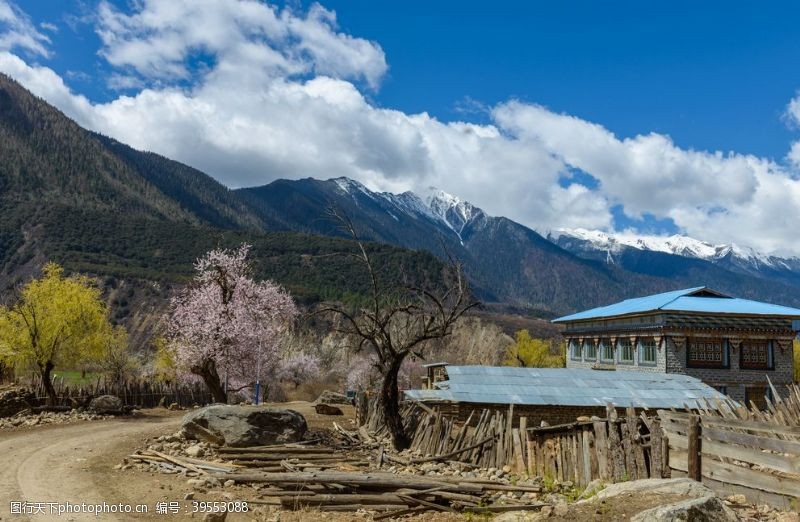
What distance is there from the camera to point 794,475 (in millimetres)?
10047

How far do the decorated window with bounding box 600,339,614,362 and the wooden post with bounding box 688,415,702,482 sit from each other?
33494 millimetres

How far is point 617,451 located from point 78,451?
13987 millimetres

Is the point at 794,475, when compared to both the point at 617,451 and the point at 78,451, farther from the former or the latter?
the point at 78,451

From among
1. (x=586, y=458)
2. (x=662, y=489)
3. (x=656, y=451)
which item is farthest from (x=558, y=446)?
(x=662, y=489)

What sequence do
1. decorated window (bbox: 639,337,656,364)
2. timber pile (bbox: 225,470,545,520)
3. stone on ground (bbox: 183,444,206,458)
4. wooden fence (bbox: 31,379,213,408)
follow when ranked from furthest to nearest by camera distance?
decorated window (bbox: 639,337,656,364), wooden fence (bbox: 31,379,213,408), stone on ground (bbox: 183,444,206,458), timber pile (bbox: 225,470,545,520)

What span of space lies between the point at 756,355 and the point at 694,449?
30.1 m

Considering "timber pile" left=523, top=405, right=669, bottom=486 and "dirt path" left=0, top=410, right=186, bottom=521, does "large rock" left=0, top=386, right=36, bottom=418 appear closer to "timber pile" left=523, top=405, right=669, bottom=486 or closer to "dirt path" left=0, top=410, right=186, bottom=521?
"dirt path" left=0, top=410, right=186, bottom=521

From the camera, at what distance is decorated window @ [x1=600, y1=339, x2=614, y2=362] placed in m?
44.5

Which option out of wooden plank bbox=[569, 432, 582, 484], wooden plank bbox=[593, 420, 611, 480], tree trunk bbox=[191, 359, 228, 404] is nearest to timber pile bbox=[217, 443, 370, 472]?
wooden plank bbox=[569, 432, 582, 484]

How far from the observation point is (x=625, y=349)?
42.2 m

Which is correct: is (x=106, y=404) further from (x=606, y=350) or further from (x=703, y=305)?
(x=703, y=305)

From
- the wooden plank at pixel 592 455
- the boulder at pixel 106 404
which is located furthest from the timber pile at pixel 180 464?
the boulder at pixel 106 404

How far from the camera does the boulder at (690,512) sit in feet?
25.2

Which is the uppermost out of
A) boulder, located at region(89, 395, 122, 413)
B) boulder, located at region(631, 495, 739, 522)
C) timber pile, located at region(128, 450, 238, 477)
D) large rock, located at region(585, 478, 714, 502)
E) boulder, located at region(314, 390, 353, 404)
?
boulder, located at region(631, 495, 739, 522)
